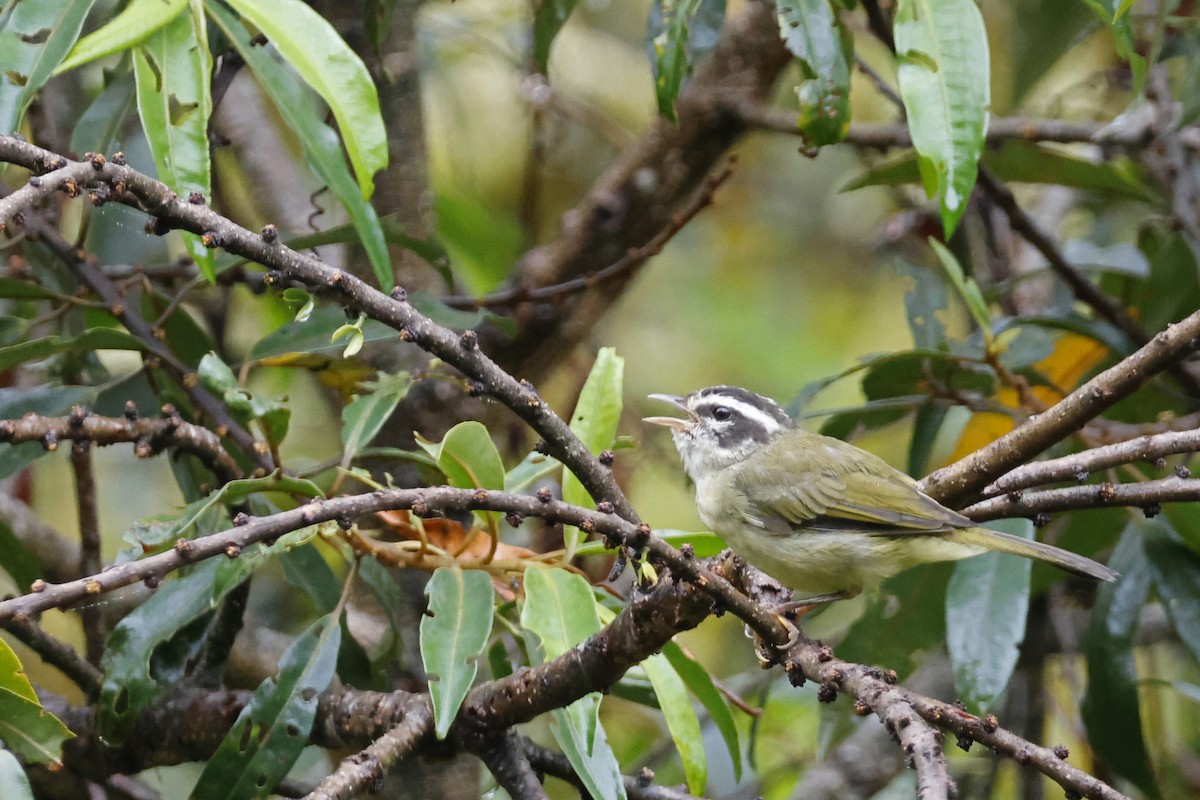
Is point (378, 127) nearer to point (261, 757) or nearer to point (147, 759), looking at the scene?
point (261, 757)

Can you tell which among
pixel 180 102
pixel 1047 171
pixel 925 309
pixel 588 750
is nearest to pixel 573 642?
pixel 588 750

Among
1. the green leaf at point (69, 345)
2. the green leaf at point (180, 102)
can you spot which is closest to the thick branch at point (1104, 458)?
the green leaf at point (180, 102)

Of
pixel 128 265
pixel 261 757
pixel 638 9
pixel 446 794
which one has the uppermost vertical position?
pixel 638 9

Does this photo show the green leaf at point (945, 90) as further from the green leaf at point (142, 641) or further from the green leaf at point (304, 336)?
the green leaf at point (142, 641)

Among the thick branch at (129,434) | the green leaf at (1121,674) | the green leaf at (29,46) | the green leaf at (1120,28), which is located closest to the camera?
the green leaf at (29,46)

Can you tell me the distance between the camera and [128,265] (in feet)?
11.5

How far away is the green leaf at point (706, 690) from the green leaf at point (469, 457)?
1.93 feet

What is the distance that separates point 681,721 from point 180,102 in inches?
61.0

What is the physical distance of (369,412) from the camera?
277 centimetres

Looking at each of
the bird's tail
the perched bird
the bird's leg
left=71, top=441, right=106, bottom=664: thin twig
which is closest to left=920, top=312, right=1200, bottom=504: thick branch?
the bird's leg

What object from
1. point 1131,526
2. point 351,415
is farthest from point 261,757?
point 1131,526

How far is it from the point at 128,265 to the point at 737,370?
3787 mm

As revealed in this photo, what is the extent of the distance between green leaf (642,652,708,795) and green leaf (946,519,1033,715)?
2.24ft

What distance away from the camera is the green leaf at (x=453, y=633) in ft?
6.87
